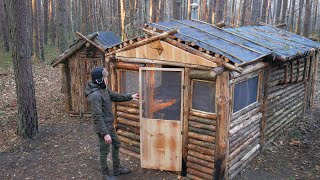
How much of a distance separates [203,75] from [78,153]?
12.6ft

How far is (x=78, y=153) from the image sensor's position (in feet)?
25.2

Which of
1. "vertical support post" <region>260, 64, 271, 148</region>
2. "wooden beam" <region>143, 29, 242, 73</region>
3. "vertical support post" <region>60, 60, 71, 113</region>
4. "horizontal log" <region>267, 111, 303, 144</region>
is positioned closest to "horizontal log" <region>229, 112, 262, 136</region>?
"vertical support post" <region>260, 64, 271, 148</region>

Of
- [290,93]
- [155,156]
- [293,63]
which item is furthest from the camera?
[290,93]

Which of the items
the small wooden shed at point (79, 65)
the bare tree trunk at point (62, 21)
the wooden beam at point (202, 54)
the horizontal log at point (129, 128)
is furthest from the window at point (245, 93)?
the bare tree trunk at point (62, 21)

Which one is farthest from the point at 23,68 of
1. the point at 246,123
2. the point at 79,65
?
the point at 246,123

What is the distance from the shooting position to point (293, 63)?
28.5 ft

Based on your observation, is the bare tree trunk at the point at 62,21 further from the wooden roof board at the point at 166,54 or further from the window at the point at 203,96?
the window at the point at 203,96

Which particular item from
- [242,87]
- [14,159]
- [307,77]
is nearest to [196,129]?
[242,87]

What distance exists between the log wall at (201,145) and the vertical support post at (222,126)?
0.37ft

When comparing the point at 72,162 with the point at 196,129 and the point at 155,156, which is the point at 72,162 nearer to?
the point at 155,156

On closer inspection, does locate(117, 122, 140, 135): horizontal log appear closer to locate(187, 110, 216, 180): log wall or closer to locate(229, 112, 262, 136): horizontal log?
locate(187, 110, 216, 180): log wall

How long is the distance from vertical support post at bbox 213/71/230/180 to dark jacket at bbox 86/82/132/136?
6.88 ft

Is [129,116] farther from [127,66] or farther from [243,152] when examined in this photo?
[243,152]

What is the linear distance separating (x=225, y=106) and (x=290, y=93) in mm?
4368
